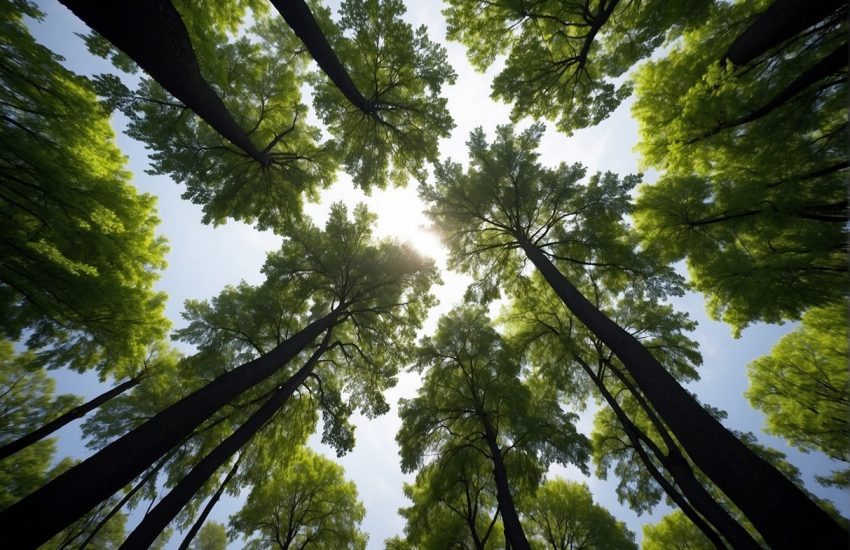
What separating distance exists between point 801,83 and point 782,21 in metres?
1.09

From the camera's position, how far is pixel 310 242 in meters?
9.55

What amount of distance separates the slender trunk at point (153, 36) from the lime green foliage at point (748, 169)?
7658mm

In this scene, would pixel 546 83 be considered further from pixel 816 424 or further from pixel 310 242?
pixel 816 424

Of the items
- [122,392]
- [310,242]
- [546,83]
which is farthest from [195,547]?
[546,83]

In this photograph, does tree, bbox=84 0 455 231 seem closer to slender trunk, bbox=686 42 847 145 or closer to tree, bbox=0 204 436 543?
tree, bbox=0 204 436 543

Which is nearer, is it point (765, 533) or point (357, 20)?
point (765, 533)

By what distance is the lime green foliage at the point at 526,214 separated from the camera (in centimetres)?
743

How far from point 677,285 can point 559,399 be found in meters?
6.87

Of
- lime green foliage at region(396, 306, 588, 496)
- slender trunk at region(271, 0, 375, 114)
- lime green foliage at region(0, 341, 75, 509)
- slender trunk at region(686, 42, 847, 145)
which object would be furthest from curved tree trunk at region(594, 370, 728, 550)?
lime green foliage at region(0, 341, 75, 509)

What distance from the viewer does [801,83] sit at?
496 cm

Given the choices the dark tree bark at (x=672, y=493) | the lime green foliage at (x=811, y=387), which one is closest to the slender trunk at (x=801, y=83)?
the dark tree bark at (x=672, y=493)

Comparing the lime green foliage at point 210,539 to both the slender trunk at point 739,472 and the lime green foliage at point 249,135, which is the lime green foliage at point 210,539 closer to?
the lime green foliage at point 249,135

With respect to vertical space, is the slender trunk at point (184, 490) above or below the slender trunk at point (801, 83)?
below

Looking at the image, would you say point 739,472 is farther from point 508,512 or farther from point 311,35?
point 311,35
